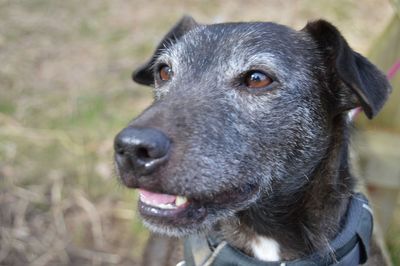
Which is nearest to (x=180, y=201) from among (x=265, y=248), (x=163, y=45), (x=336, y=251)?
(x=265, y=248)

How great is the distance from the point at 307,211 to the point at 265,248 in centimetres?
29

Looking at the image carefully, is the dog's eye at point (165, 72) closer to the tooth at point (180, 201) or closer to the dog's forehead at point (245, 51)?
the dog's forehead at point (245, 51)

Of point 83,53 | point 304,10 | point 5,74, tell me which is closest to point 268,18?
point 304,10

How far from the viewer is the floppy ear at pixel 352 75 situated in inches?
102

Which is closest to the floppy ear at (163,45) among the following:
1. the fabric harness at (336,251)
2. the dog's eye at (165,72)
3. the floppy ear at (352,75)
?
the dog's eye at (165,72)

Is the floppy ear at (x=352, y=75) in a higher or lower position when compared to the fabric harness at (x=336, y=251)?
higher

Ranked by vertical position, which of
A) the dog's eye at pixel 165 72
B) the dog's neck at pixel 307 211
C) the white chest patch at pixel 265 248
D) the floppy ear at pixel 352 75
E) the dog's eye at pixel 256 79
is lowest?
the white chest patch at pixel 265 248

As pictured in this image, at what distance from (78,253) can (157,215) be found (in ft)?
7.07

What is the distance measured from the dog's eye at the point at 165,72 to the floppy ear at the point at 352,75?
803 millimetres

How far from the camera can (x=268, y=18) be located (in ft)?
23.4

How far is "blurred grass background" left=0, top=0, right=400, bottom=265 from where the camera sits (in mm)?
4531

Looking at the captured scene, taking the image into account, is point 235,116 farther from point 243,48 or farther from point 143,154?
point 143,154

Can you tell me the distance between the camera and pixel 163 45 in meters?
3.44

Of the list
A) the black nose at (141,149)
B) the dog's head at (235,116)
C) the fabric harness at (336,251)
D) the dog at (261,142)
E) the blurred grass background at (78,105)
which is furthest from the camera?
the blurred grass background at (78,105)
